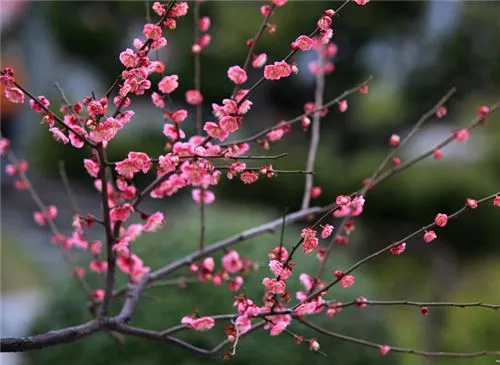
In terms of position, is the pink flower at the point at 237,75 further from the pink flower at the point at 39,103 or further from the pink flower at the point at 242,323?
the pink flower at the point at 242,323

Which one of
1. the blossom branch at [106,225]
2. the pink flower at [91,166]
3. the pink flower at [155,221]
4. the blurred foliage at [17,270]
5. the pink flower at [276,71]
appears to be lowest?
the blossom branch at [106,225]

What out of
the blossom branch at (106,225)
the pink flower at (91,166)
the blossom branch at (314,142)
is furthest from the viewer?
the blossom branch at (314,142)

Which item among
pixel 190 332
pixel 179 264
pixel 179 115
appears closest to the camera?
pixel 179 115

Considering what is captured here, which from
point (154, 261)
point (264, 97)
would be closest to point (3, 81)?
point (154, 261)

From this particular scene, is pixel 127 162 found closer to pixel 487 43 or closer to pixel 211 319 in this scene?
pixel 211 319

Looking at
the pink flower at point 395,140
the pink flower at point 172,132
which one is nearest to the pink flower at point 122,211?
the pink flower at point 172,132

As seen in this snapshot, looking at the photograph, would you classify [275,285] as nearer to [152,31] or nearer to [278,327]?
[278,327]

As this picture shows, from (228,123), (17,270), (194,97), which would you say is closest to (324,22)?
(228,123)

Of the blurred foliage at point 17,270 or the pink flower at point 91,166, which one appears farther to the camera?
the blurred foliage at point 17,270

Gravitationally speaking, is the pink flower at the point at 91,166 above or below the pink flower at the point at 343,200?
above

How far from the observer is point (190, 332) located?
2.85m

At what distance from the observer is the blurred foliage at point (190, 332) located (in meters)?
2.84

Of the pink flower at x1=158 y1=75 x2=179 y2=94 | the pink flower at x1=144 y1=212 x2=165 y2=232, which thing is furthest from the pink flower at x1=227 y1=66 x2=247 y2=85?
the pink flower at x1=144 y1=212 x2=165 y2=232

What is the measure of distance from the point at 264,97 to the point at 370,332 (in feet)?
19.1
